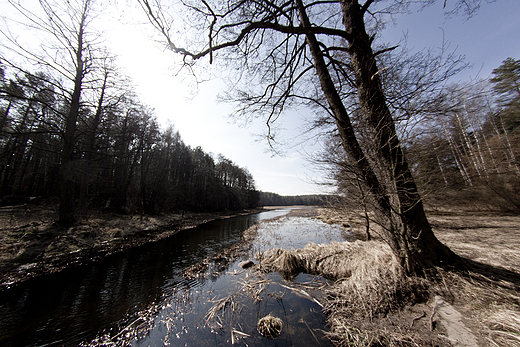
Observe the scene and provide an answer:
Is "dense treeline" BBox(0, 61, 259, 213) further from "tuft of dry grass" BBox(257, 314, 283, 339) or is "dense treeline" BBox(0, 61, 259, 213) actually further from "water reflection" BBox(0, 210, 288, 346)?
"tuft of dry grass" BBox(257, 314, 283, 339)

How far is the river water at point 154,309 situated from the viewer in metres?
3.12

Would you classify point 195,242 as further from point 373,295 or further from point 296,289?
point 373,295

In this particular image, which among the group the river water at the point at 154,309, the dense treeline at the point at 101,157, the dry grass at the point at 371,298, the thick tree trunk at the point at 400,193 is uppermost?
the dense treeline at the point at 101,157

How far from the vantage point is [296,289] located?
4305mm

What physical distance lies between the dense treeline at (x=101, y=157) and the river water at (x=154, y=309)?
15.8 feet

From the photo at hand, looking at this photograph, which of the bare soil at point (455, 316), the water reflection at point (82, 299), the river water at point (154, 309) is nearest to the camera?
the bare soil at point (455, 316)

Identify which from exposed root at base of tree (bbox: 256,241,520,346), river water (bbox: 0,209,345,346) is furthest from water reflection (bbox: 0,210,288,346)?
exposed root at base of tree (bbox: 256,241,520,346)

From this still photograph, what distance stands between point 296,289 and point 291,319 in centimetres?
103

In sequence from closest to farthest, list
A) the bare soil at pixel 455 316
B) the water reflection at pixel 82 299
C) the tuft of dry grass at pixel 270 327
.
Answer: the bare soil at pixel 455 316
the tuft of dry grass at pixel 270 327
the water reflection at pixel 82 299

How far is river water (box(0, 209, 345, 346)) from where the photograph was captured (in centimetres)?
312

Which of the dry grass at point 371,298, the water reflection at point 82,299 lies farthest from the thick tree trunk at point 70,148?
the dry grass at point 371,298

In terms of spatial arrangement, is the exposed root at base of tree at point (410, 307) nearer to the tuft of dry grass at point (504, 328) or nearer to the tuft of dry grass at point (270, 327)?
the tuft of dry grass at point (504, 328)

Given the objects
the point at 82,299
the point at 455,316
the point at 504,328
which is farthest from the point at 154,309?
the point at 504,328

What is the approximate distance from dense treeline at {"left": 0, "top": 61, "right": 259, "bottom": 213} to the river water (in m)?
4.83
